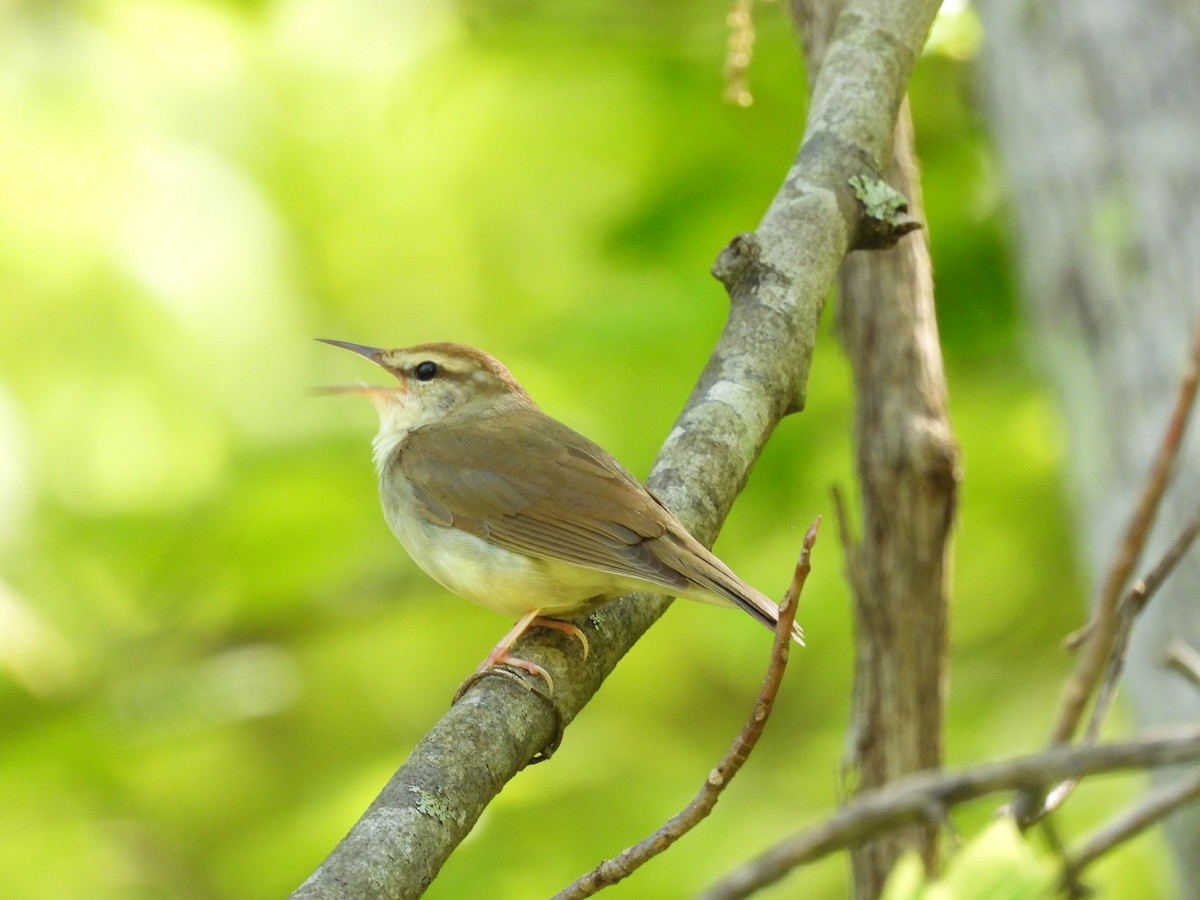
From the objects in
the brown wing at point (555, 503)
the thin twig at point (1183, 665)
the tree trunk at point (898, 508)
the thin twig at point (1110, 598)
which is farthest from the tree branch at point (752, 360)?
the thin twig at point (1110, 598)

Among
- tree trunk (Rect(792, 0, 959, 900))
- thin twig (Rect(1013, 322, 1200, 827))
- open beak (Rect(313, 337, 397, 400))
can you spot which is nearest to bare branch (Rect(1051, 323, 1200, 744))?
thin twig (Rect(1013, 322, 1200, 827))

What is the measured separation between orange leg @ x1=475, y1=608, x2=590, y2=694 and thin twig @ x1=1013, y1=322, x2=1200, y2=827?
176cm

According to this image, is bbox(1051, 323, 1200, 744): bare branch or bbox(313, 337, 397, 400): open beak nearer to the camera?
bbox(1051, 323, 1200, 744): bare branch

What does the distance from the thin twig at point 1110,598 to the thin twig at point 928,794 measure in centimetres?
6

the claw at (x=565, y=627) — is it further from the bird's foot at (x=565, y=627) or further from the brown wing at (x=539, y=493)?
Result: the brown wing at (x=539, y=493)

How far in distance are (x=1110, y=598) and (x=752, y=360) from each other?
215 centimetres

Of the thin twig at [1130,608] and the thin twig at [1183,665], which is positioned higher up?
the thin twig at [1130,608]

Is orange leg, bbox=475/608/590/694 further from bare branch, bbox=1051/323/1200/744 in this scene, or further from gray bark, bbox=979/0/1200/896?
gray bark, bbox=979/0/1200/896

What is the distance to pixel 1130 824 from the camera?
1.21m

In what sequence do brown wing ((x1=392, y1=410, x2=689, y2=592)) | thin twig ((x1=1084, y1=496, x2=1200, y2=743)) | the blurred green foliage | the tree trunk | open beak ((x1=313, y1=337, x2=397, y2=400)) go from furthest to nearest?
the blurred green foliage, open beak ((x1=313, y1=337, x2=397, y2=400)), the tree trunk, brown wing ((x1=392, y1=410, x2=689, y2=592)), thin twig ((x1=1084, y1=496, x2=1200, y2=743))

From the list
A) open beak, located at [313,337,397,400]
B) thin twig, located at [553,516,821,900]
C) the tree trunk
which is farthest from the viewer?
open beak, located at [313,337,397,400]

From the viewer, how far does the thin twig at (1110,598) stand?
119 centimetres

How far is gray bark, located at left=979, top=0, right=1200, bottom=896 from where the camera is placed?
4.32 m

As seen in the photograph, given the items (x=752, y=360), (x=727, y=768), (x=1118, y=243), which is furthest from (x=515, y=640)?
(x=1118, y=243)
